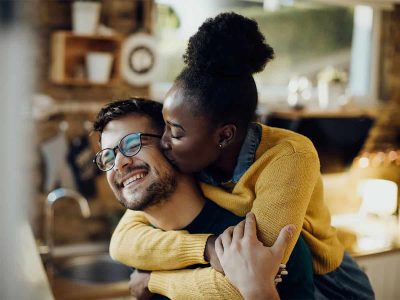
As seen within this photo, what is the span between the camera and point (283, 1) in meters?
3.41

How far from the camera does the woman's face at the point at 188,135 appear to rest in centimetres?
83

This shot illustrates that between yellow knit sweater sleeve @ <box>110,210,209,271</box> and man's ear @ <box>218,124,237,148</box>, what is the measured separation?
18cm

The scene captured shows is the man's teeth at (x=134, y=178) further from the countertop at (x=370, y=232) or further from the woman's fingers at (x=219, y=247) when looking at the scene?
the countertop at (x=370, y=232)

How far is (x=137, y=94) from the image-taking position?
305 cm

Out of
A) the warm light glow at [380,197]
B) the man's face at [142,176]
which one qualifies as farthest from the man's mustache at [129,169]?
the warm light glow at [380,197]

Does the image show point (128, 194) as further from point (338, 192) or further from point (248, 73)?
point (338, 192)

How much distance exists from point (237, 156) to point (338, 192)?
116 inches

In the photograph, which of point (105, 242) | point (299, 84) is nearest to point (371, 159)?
point (299, 84)

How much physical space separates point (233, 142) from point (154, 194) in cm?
17

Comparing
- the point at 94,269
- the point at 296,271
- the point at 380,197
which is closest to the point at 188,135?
the point at 296,271

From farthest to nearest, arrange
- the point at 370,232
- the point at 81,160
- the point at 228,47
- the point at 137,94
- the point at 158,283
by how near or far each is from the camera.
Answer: the point at 370,232
the point at 137,94
the point at 81,160
the point at 158,283
the point at 228,47

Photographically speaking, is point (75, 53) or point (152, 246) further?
point (75, 53)

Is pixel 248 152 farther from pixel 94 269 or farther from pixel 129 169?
pixel 94 269

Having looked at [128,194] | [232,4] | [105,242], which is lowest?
[105,242]
